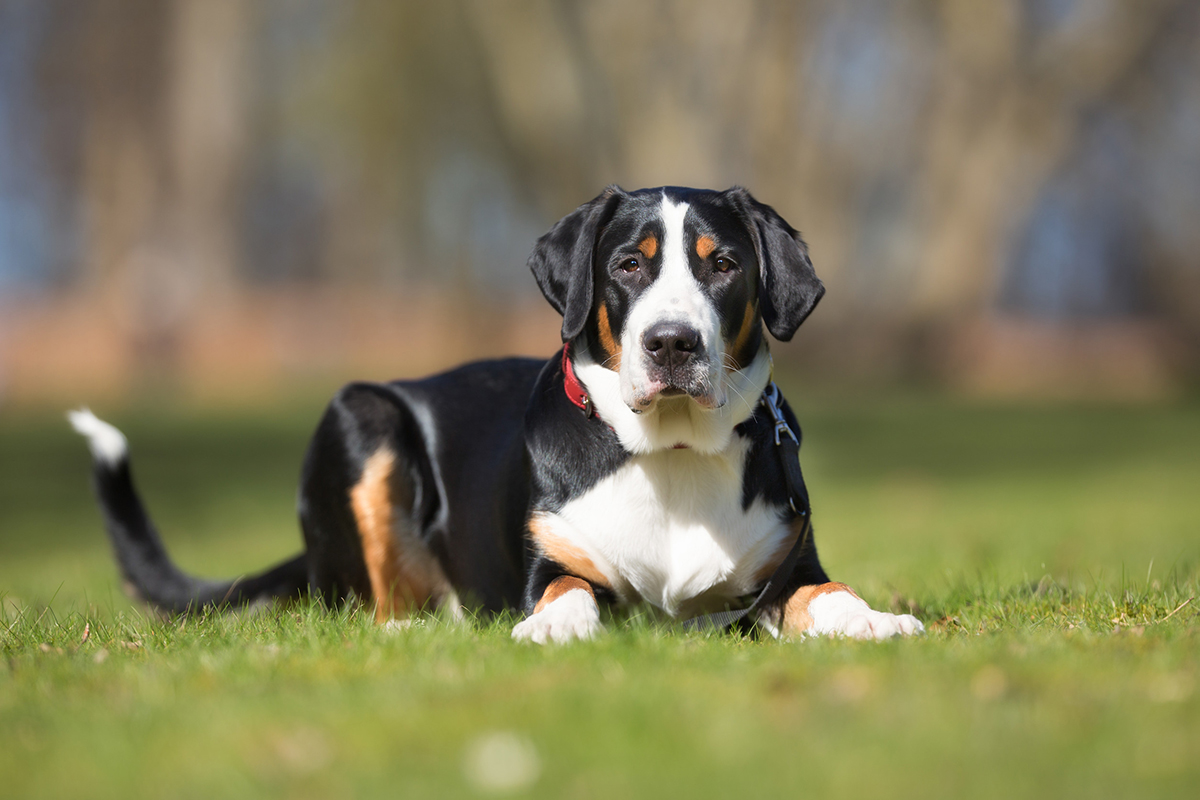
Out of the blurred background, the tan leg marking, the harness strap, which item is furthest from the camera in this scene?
the blurred background

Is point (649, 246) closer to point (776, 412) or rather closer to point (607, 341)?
point (607, 341)

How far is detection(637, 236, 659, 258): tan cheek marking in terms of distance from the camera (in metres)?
4.04

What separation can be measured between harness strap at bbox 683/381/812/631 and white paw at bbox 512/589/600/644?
0.40m

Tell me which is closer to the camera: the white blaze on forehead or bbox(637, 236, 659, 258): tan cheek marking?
the white blaze on forehead

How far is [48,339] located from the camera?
23.8m

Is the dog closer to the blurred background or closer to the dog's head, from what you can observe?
the dog's head

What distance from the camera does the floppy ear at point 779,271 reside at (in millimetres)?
4164

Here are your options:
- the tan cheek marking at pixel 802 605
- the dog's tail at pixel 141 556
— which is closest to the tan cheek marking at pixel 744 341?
the tan cheek marking at pixel 802 605

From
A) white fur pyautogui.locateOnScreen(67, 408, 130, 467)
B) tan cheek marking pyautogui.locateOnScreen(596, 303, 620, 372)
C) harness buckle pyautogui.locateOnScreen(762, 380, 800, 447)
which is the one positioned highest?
tan cheek marking pyautogui.locateOnScreen(596, 303, 620, 372)

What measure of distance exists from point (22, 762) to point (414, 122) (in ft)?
84.4

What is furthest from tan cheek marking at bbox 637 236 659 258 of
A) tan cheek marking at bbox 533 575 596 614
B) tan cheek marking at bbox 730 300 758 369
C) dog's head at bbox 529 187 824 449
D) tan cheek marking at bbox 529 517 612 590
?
tan cheek marking at bbox 533 575 596 614

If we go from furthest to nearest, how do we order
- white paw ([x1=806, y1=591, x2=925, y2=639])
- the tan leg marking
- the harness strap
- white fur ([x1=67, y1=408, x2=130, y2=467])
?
white fur ([x1=67, y1=408, x2=130, y2=467])
the tan leg marking
the harness strap
white paw ([x1=806, y1=591, x2=925, y2=639])

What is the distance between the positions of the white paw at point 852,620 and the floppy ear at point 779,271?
0.90 meters

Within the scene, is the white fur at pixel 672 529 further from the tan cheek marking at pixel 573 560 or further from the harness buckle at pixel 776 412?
the harness buckle at pixel 776 412
